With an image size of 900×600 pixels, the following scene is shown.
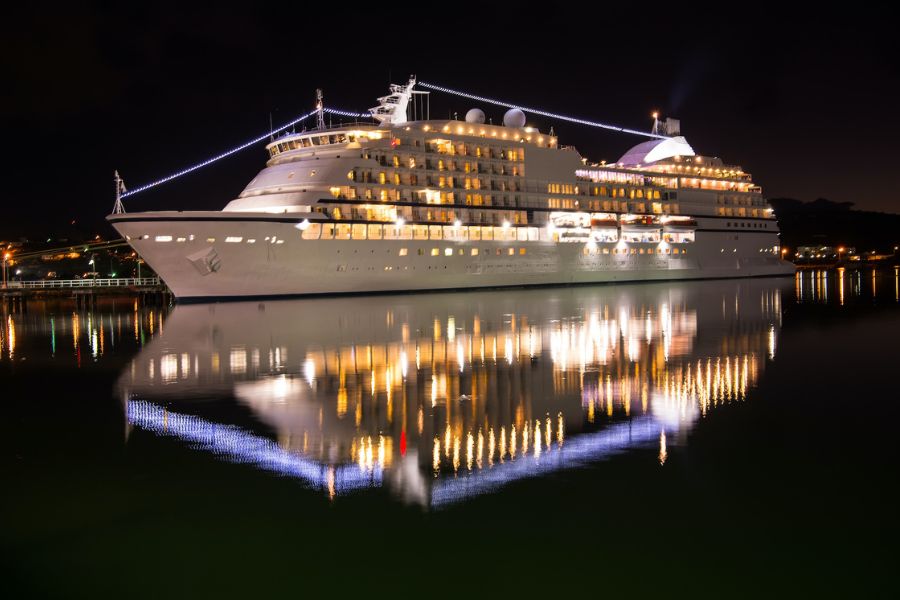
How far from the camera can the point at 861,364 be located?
17.0 m

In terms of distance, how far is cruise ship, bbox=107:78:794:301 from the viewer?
41.3m

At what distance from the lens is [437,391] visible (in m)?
13.4

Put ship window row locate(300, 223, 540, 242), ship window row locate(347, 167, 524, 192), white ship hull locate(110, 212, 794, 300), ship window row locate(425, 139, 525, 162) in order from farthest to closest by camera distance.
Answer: ship window row locate(425, 139, 525, 162), ship window row locate(347, 167, 524, 192), ship window row locate(300, 223, 540, 242), white ship hull locate(110, 212, 794, 300)

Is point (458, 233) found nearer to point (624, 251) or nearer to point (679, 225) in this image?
point (624, 251)

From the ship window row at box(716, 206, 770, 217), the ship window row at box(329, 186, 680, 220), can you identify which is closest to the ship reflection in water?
the ship window row at box(329, 186, 680, 220)

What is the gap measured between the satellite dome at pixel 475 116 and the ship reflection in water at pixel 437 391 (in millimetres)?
30428

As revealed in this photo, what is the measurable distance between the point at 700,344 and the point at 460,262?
31.7 metres

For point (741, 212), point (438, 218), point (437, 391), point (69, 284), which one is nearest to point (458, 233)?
point (438, 218)

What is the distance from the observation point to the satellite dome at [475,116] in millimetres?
54463

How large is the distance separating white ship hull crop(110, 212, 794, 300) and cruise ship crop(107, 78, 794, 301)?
8 cm

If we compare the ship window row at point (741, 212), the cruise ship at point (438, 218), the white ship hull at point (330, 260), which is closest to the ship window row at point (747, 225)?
the cruise ship at point (438, 218)

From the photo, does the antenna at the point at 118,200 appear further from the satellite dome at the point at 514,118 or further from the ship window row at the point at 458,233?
the satellite dome at the point at 514,118

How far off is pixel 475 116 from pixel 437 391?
145ft

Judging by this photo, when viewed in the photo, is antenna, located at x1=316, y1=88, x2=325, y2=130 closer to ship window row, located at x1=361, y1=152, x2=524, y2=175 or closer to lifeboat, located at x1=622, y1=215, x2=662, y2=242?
ship window row, located at x1=361, y1=152, x2=524, y2=175
